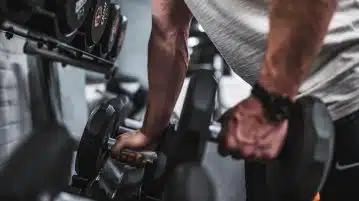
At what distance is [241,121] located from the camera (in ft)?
2.41

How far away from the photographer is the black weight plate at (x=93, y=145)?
3.41ft

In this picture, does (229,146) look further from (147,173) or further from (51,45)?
(51,45)

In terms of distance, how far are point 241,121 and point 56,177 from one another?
0.28m

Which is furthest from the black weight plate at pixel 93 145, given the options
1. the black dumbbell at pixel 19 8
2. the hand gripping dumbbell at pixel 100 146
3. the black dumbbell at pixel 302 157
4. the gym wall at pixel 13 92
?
the gym wall at pixel 13 92

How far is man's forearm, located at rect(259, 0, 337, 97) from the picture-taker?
727 mm

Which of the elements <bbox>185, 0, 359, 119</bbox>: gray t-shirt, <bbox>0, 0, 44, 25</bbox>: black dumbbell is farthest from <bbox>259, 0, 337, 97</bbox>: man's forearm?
<bbox>0, 0, 44, 25</bbox>: black dumbbell

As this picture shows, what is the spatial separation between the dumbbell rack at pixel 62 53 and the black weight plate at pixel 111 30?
0.18 ft

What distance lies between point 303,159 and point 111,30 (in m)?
1.33

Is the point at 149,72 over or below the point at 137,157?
over

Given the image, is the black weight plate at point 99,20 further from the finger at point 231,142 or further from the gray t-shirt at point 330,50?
the finger at point 231,142

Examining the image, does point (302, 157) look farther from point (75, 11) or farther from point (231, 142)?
point (75, 11)

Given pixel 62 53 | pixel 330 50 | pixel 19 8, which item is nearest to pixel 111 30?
pixel 62 53

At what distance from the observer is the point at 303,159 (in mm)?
687

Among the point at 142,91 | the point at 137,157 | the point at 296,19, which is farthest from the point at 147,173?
the point at 142,91
